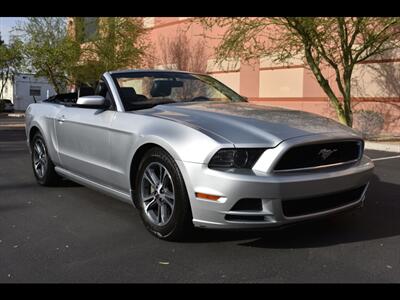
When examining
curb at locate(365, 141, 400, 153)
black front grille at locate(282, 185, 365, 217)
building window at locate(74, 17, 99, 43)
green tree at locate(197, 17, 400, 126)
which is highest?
building window at locate(74, 17, 99, 43)

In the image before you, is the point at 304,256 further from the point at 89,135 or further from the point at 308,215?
the point at 89,135

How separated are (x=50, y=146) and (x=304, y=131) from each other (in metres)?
3.54

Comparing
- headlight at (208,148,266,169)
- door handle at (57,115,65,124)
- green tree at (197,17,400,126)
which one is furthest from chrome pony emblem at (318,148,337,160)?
green tree at (197,17,400,126)

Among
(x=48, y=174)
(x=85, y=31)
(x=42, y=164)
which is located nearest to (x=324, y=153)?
(x=48, y=174)

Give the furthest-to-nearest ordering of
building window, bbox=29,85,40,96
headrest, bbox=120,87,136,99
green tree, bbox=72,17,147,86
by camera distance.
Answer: building window, bbox=29,85,40,96 < green tree, bbox=72,17,147,86 < headrest, bbox=120,87,136,99

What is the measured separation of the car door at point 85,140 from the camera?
4824 mm

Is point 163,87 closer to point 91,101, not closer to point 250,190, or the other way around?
point 91,101

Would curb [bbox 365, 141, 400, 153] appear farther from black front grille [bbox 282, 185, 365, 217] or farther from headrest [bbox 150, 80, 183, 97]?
black front grille [bbox 282, 185, 365, 217]

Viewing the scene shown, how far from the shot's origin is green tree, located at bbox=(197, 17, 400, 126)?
13211 millimetres

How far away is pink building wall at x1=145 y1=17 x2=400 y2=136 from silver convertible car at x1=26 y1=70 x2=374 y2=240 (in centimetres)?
1219

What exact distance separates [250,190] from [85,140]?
232 cm
